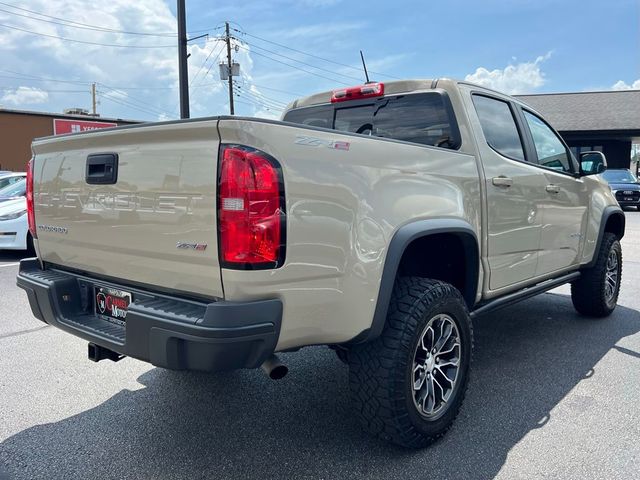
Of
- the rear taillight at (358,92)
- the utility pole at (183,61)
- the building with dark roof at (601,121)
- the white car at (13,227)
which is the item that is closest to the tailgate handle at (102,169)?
the rear taillight at (358,92)

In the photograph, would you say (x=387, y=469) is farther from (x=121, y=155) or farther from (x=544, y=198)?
(x=544, y=198)

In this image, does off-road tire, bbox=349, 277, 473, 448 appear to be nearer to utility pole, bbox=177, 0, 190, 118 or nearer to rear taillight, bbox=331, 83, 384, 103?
rear taillight, bbox=331, 83, 384, 103

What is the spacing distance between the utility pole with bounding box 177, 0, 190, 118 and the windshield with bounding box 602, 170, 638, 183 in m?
15.5

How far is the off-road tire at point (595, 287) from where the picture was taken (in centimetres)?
504

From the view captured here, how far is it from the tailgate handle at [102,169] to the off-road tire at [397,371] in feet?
4.78

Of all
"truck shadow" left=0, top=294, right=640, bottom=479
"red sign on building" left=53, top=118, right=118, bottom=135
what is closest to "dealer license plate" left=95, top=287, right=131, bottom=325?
"truck shadow" left=0, top=294, right=640, bottom=479

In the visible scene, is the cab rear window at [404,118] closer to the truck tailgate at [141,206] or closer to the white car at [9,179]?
the truck tailgate at [141,206]

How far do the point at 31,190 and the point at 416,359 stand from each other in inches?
97.5

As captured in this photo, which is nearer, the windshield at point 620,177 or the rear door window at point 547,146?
the rear door window at point 547,146

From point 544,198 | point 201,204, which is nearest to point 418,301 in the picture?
point 201,204

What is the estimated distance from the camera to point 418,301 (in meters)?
2.70

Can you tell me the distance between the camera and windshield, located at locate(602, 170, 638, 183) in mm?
19781

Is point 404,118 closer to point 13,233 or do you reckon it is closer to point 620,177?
point 13,233

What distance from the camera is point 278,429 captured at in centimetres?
303
